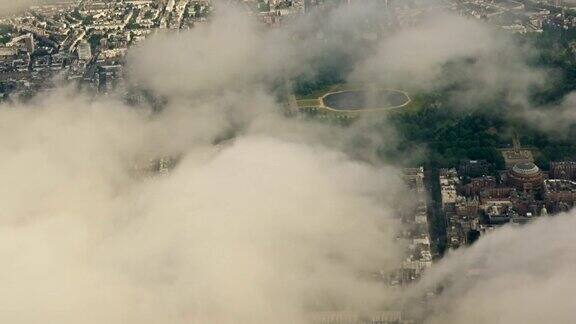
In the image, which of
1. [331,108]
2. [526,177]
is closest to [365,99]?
[331,108]

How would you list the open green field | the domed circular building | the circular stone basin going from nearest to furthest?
the domed circular building
the open green field
the circular stone basin

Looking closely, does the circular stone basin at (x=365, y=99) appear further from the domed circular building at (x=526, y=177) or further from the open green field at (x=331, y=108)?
the domed circular building at (x=526, y=177)

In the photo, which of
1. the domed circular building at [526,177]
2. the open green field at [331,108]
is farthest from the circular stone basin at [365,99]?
the domed circular building at [526,177]

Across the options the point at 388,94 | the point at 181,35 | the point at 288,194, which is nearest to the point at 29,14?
the point at 181,35

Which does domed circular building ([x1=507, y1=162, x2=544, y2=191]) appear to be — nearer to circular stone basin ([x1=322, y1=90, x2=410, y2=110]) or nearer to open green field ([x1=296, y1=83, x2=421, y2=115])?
open green field ([x1=296, y1=83, x2=421, y2=115])

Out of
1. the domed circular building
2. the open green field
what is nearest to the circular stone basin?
the open green field

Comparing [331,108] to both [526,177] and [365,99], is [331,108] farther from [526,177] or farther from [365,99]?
[526,177]
